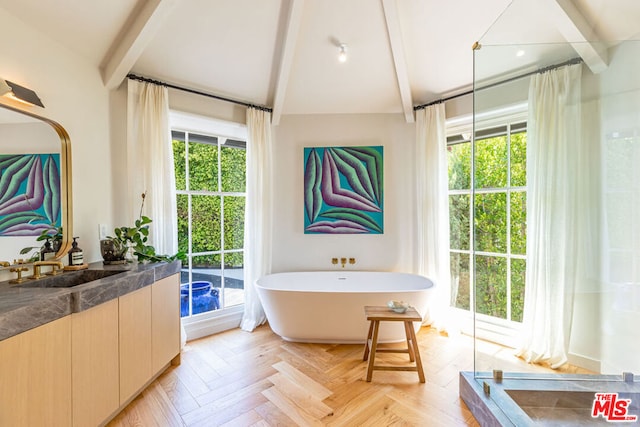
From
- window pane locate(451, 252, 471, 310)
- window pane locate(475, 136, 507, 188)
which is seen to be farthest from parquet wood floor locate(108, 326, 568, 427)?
window pane locate(475, 136, 507, 188)

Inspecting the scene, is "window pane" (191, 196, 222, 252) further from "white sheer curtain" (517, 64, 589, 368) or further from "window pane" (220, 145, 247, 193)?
"white sheer curtain" (517, 64, 589, 368)

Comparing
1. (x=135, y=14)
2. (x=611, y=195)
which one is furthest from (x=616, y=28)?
(x=135, y=14)

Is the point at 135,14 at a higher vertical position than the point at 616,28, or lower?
higher

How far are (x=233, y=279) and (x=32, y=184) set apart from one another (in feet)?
6.11

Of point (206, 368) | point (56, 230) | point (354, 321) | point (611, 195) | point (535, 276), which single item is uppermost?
point (611, 195)

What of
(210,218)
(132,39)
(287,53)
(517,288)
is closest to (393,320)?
(517,288)

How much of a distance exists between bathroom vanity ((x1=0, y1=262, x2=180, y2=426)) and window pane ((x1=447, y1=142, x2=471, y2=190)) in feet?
9.84

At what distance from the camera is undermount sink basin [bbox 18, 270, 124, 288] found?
1.51 m

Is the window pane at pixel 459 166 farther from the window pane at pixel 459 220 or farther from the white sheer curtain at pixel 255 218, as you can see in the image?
the white sheer curtain at pixel 255 218

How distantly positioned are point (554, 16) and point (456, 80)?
0.88 meters

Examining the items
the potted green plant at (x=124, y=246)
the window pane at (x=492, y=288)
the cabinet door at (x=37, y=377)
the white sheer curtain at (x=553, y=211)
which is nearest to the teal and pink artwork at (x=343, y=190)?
the window pane at (x=492, y=288)

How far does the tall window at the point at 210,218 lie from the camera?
8.96 feet

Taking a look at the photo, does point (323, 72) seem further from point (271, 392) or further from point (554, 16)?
point (271, 392)

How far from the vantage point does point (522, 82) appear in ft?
6.45
